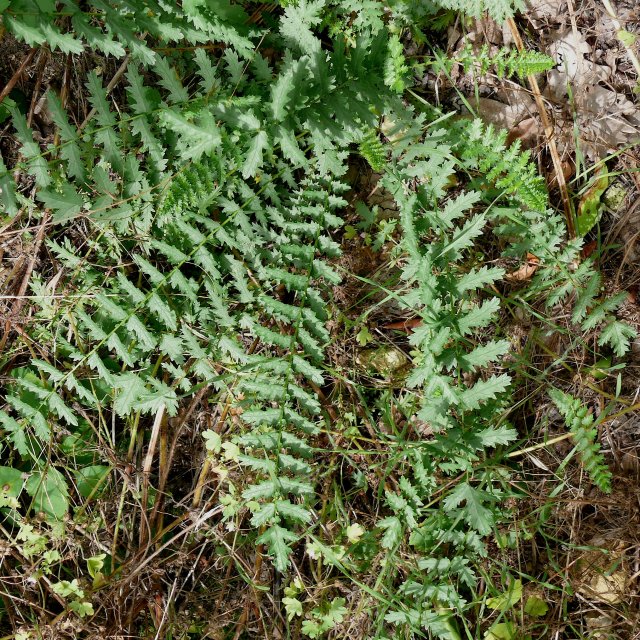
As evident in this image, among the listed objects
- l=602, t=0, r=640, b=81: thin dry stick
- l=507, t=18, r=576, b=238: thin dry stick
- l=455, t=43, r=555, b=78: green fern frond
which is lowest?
l=507, t=18, r=576, b=238: thin dry stick

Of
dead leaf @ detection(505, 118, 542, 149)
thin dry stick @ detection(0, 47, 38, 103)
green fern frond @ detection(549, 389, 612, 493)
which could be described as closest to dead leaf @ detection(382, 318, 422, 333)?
green fern frond @ detection(549, 389, 612, 493)

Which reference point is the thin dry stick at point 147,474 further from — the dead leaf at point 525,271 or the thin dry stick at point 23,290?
the dead leaf at point 525,271

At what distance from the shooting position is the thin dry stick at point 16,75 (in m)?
2.98

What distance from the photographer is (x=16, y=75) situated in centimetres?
298

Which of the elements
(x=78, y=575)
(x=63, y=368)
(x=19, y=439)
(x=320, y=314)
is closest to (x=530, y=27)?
(x=320, y=314)

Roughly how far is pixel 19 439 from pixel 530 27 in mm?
3007

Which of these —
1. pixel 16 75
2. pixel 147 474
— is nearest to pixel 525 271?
pixel 147 474

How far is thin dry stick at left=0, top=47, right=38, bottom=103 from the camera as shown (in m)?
2.98

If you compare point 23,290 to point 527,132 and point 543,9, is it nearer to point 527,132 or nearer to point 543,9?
point 527,132

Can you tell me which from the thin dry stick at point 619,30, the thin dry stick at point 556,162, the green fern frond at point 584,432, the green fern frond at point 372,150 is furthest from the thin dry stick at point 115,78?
the green fern frond at point 584,432

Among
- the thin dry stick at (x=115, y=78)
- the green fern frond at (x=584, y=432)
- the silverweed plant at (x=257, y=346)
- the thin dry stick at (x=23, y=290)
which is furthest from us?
the thin dry stick at (x=23, y=290)

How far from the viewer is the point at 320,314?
110 inches

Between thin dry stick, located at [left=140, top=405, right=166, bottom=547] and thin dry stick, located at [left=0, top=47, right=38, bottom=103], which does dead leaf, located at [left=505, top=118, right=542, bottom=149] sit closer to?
thin dry stick, located at [left=140, top=405, right=166, bottom=547]

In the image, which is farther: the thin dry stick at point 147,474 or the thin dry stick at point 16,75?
the thin dry stick at point 147,474
